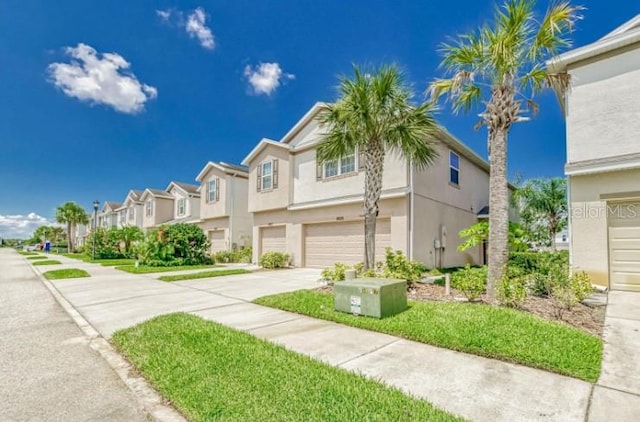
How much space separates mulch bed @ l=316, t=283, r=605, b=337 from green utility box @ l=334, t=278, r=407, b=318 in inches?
62.5

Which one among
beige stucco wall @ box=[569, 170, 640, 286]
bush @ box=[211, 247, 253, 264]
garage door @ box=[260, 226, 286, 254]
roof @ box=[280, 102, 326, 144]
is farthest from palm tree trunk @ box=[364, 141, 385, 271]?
bush @ box=[211, 247, 253, 264]

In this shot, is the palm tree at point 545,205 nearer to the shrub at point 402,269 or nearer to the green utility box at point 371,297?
the shrub at point 402,269

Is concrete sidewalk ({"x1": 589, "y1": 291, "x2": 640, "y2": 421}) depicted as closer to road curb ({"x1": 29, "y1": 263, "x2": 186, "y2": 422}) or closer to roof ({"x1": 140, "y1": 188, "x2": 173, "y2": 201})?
road curb ({"x1": 29, "y1": 263, "x2": 186, "y2": 422})

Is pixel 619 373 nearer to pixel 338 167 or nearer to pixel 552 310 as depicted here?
pixel 552 310

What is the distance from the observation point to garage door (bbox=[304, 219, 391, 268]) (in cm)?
1362

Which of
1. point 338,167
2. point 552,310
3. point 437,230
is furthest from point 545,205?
point 552,310

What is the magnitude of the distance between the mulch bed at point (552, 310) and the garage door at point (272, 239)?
33.8 feet

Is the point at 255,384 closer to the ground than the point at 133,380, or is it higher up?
higher up

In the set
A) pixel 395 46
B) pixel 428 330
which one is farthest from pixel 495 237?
pixel 395 46

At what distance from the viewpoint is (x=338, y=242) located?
15148 millimetres

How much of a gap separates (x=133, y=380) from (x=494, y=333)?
4906 millimetres

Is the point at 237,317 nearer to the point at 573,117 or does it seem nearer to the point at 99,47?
the point at 573,117

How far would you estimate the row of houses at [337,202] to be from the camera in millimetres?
13039

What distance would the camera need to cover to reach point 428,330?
16.8 feet
